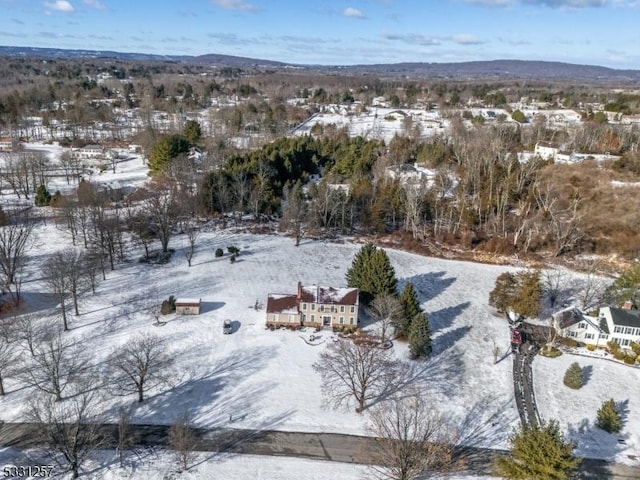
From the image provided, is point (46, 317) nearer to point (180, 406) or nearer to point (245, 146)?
point (180, 406)

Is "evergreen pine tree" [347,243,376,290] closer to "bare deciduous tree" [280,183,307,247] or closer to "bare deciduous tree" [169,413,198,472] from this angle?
"bare deciduous tree" [280,183,307,247]

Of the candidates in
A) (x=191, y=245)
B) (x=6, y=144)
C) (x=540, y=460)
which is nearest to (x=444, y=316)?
(x=540, y=460)

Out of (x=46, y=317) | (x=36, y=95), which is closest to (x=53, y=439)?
(x=46, y=317)

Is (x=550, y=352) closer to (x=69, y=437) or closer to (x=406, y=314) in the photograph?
(x=406, y=314)

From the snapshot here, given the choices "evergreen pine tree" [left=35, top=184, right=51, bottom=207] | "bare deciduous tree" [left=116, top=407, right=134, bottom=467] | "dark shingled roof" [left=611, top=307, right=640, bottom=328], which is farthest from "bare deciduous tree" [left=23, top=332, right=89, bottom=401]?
"dark shingled roof" [left=611, top=307, right=640, bottom=328]

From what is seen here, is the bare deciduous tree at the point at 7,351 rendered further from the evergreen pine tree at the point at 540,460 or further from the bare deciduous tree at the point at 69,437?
the evergreen pine tree at the point at 540,460

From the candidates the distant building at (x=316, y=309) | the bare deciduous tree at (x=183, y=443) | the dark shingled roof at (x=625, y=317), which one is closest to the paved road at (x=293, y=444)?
the bare deciduous tree at (x=183, y=443)

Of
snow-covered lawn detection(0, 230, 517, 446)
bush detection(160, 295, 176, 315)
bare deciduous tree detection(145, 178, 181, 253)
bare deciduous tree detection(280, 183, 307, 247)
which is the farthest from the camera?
bare deciduous tree detection(280, 183, 307, 247)
